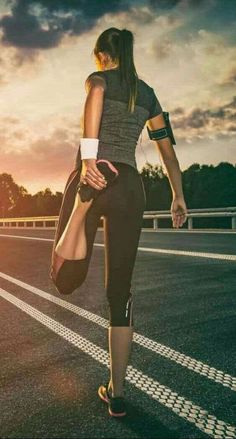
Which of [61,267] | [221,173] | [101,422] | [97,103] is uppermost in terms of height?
[221,173]

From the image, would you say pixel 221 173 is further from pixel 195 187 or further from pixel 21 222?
pixel 21 222

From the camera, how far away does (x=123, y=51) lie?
297cm

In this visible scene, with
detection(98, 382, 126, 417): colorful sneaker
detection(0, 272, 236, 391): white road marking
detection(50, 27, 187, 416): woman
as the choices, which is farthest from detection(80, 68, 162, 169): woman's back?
detection(0, 272, 236, 391): white road marking

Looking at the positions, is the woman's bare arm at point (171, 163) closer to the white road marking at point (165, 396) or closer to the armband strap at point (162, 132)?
the armband strap at point (162, 132)

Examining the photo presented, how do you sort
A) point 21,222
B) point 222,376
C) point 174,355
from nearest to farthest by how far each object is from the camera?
point 222,376 < point 174,355 < point 21,222

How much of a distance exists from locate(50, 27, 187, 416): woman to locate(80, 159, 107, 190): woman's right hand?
3cm

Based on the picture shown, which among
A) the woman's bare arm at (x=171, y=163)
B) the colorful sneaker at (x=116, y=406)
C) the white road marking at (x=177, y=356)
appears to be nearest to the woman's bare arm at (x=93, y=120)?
the woman's bare arm at (x=171, y=163)

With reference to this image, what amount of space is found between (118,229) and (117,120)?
25.9 inches

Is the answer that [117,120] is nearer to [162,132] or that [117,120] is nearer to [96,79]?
[96,79]

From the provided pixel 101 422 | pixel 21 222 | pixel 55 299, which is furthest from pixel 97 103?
pixel 21 222

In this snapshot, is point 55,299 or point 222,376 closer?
point 222,376

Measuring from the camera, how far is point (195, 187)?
53844 mm

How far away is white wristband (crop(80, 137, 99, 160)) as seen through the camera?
9.08ft

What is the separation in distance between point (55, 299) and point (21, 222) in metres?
40.9
